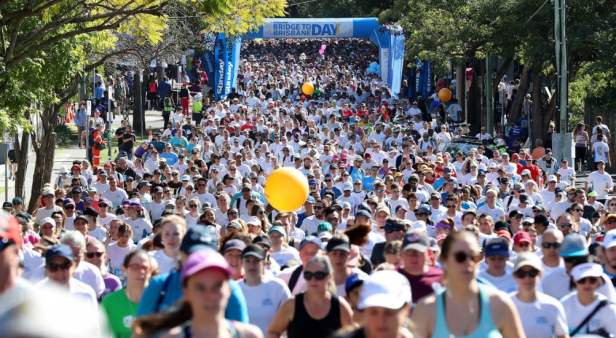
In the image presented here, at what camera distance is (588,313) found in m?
6.03

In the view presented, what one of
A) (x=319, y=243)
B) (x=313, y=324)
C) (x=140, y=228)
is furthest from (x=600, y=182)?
(x=313, y=324)

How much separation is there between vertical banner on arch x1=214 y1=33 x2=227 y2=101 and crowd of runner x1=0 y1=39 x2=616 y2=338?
14.2 feet

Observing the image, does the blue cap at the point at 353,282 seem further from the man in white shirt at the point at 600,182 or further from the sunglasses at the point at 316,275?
the man in white shirt at the point at 600,182

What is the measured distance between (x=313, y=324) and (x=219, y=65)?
3071cm

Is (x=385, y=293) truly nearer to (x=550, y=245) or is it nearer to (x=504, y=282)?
(x=504, y=282)

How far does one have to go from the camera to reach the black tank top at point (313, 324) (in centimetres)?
525

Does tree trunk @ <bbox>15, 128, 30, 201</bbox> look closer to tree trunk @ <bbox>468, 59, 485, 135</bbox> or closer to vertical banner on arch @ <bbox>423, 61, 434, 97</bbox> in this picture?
tree trunk @ <bbox>468, 59, 485, 135</bbox>

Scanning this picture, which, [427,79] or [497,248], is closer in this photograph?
[497,248]

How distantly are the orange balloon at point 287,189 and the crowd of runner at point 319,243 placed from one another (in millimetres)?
404

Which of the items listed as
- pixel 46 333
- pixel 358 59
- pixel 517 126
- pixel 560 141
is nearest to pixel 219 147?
pixel 560 141

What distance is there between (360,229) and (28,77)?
28.9ft

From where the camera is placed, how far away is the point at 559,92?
2200 centimetres

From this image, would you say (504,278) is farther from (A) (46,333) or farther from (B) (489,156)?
(B) (489,156)

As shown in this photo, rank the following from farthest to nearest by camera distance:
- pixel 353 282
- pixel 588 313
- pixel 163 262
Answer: pixel 163 262
pixel 353 282
pixel 588 313
